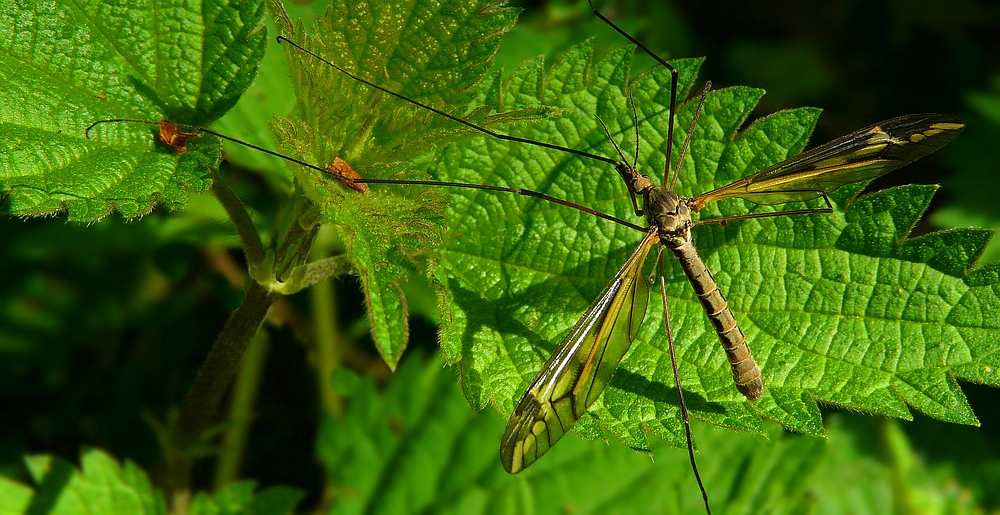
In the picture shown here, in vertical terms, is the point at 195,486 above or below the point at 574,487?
below

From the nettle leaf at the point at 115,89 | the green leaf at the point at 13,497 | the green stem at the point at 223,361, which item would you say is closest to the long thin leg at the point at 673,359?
the green stem at the point at 223,361

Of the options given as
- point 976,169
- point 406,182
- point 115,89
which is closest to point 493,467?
point 406,182

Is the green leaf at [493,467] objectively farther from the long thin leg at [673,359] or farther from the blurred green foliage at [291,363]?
the long thin leg at [673,359]

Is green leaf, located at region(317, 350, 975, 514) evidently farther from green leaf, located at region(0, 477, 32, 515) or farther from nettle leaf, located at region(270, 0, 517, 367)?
nettle leaf, located at region(270, 0, 517, 367)

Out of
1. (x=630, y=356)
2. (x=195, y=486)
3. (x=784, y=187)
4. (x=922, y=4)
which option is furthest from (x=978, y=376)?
(x=922, y=4)

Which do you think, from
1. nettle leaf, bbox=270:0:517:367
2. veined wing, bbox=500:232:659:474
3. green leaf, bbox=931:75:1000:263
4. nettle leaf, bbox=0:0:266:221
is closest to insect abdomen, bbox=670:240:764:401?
veined wing, bbox=500:232:659:474

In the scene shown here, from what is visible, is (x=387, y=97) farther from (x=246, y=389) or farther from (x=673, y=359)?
(x=246, y=389)

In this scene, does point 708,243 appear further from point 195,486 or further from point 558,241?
point 195,486
